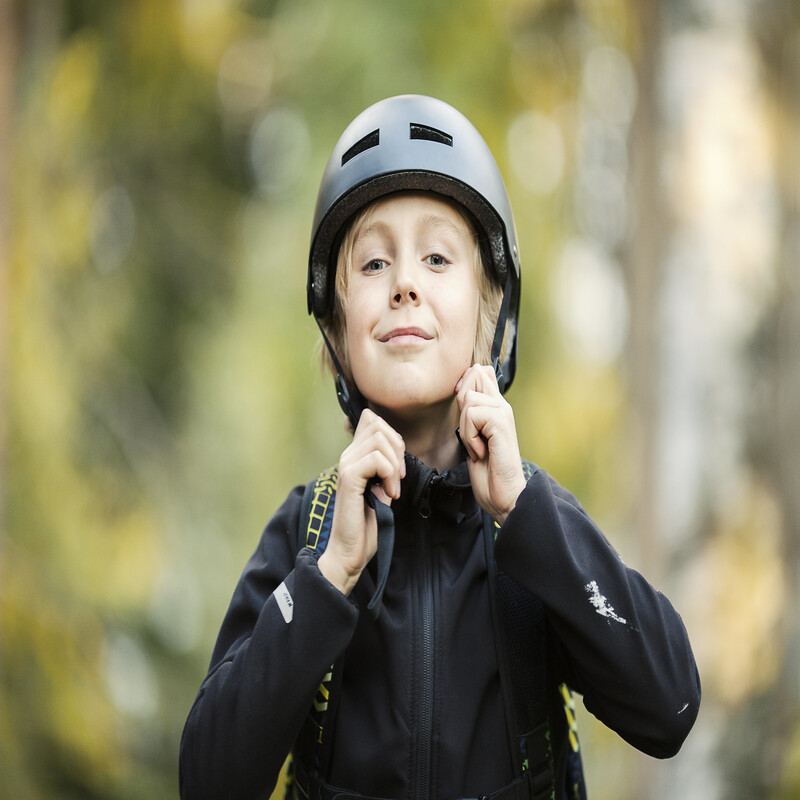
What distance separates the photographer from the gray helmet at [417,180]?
174cm

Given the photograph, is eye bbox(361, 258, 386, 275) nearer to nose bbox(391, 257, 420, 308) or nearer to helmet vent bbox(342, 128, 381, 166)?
nose bbox(391, 257, 420, 308)

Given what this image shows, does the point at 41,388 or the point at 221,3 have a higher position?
the point at 221,3

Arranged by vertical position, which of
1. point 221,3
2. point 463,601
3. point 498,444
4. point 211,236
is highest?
point 221,3

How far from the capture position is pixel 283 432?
15.5 feet

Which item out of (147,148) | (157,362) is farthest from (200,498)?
(147,148)

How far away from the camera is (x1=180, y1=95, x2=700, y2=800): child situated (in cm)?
141

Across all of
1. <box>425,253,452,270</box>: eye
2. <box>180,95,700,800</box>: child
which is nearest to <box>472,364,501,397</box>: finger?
<box>180,95,700,800</box>: child

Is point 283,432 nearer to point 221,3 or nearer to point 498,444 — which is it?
point 221,3

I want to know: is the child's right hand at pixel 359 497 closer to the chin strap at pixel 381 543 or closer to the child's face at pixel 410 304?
the chin strap at pixel 381 543

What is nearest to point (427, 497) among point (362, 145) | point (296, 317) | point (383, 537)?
point (383, 537)

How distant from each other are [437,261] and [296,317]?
3.13m

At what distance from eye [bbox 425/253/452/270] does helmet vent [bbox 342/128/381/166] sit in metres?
0.34

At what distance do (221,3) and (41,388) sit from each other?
2.54 m

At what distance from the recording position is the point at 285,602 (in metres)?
1.43
